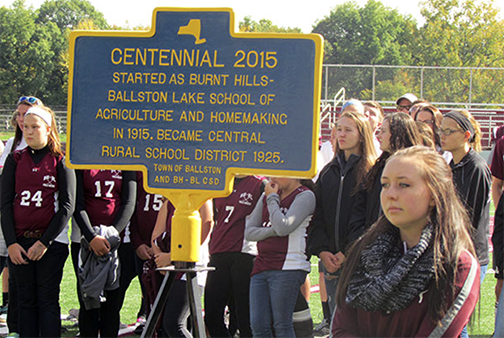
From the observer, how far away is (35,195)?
5.46 metres

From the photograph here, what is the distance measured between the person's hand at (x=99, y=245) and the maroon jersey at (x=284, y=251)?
1173 millimetres

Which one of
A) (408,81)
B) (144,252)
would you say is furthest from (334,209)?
(408,81)

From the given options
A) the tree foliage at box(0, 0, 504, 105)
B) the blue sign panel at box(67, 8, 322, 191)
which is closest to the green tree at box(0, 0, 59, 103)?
the tree foliage at box(0, 0, 504, 105)

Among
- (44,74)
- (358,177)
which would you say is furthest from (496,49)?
(358,177)

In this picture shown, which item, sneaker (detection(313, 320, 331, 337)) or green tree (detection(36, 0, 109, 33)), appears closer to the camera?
sneaker (detection(313, 320, 331, 337))

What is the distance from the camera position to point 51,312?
5457 mm

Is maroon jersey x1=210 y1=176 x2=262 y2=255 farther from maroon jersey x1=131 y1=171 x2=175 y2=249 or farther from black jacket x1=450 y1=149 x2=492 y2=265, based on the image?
black jacket x1=450 y1=149 x2=492 y2=265

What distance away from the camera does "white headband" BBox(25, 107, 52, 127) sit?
5.51 meters

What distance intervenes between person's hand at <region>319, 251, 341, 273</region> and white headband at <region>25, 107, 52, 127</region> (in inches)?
91.8

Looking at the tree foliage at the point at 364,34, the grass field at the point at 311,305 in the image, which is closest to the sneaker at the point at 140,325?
the grass field at the point at 311,305

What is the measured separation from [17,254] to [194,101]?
2667mm

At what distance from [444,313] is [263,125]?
1166mm

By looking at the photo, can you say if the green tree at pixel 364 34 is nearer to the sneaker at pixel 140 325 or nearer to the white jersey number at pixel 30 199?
the sneaker at pixel 140 325

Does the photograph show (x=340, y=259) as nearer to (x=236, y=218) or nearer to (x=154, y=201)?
(x=236, y=218)
